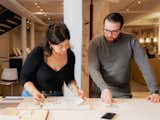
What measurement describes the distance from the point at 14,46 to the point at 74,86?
30.8ft

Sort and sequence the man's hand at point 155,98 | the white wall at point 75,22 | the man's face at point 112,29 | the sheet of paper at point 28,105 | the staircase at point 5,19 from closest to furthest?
the sheet of paper at point 28,105
the man's hand at point 155,98
the man's face at point 112,29
the white wall at point 75,22
the staircase at point 5,19

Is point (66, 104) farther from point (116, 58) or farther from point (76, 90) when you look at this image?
point (116, 58)

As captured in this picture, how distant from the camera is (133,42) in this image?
1.95 metres

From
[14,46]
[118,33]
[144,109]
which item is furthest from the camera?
[14,46]

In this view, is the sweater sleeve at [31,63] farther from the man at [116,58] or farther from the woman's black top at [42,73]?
the man at [116,58]

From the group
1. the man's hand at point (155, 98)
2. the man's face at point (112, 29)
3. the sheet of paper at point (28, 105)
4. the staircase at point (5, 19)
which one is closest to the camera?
the sheet of paper at point (28, 105)

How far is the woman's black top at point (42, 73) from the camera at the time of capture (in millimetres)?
1665

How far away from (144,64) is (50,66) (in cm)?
75

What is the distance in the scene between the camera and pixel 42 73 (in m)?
1.73

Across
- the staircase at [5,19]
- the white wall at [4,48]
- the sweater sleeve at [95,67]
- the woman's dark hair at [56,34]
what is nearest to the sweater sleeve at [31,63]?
the woman's dark hair at [56,34]

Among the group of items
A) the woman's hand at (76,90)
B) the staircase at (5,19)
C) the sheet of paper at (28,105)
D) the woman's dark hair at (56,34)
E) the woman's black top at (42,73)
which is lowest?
the sheet of paper at (28,105)

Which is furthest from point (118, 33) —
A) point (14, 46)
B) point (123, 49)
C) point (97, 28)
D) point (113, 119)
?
point (14, 46)

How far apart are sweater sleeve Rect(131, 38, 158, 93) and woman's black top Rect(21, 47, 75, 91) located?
0.53 meters

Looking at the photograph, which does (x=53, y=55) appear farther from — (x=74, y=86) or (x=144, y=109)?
(x=144, y=109)
